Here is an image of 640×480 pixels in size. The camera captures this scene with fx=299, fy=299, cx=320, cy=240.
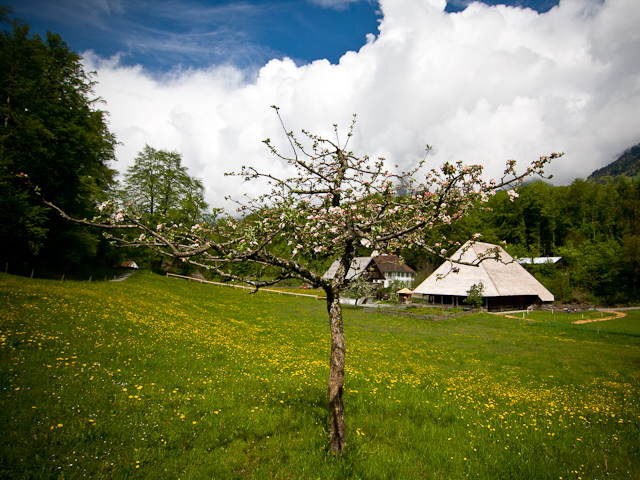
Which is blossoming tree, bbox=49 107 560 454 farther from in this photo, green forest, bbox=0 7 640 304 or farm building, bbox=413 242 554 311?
farm building, bbox=413 242 554 311

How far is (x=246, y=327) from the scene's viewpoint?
71.8ft

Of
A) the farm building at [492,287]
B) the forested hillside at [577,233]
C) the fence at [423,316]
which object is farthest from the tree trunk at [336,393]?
the forested hillside at [577,233]

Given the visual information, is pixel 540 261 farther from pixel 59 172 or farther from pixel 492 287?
pixel 59 172

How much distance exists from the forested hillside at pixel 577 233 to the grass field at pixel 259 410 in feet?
163

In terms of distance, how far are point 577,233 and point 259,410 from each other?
97.8 meters

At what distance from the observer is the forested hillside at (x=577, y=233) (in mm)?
57750

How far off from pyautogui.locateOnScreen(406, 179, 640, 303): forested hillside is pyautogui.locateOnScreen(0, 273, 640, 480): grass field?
49.6 m

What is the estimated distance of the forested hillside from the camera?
57.8 metres

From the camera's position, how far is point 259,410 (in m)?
7.23

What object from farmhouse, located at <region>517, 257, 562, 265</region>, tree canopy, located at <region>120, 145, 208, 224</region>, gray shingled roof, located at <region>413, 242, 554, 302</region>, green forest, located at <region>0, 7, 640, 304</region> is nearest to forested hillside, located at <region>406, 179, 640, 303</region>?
farmhouse, located at <region>517, 257, 562, 265</region>

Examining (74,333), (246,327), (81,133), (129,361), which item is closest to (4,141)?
(81,133)

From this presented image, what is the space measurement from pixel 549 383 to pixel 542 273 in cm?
6481

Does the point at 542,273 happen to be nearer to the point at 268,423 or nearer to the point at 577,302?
the point at 577,302

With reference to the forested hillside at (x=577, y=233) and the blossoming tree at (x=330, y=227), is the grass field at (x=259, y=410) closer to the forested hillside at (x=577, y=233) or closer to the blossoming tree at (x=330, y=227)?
the blossoming tree at (x=330, y=227)
